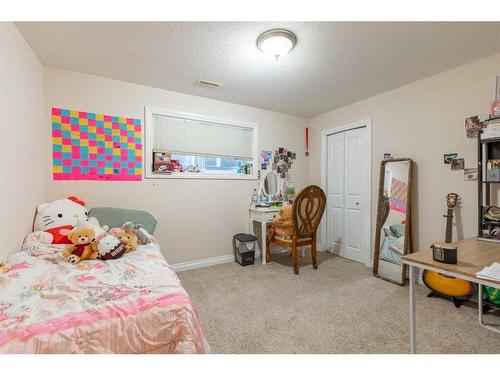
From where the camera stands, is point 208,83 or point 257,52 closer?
point 257,52

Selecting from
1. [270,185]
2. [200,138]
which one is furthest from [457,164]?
[200,138]

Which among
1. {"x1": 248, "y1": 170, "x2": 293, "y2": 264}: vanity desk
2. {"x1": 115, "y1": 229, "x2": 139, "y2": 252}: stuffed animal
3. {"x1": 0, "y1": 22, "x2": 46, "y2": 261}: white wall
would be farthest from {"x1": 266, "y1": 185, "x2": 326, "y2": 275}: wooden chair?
{"x1": 0, "y1": 22, "x2": 46, "y2": 261}: white wall

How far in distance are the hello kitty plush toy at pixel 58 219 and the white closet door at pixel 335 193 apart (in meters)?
3.29

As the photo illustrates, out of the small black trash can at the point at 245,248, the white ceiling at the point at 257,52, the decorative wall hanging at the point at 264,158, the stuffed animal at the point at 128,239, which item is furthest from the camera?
the decorative wall hanging at the point at 264,158

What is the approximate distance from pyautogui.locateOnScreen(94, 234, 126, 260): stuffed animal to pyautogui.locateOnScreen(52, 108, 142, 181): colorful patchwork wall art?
1.08 meters

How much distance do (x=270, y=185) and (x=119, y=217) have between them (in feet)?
7.06

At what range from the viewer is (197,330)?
3.60 ft

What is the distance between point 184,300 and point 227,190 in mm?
2254

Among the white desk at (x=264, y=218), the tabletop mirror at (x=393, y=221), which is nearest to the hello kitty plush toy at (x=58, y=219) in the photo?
the white desk at (x=264, y=218)

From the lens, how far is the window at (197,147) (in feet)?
9.37

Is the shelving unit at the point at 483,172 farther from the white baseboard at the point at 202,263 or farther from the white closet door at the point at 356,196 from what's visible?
the white baseboard at the point at 202,263

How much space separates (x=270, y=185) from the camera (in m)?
3.74

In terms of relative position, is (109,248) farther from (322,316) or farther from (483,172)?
(483,172)

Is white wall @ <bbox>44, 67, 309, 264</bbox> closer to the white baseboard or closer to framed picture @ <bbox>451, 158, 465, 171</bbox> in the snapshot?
the white baseboard
